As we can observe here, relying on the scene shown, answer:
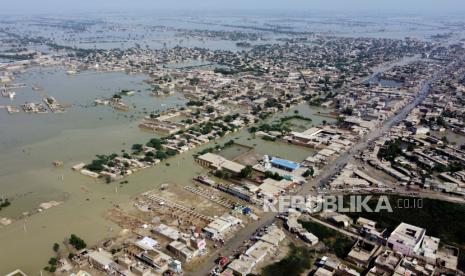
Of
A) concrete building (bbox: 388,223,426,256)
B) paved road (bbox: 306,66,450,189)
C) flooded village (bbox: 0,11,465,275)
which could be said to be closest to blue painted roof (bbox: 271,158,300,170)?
flooded village (bbox: 0,11,465,275)

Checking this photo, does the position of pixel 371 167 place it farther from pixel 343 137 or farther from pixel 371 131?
pixel 371 131

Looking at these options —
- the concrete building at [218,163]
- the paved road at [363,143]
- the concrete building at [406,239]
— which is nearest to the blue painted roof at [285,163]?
the paved road at [363,143]

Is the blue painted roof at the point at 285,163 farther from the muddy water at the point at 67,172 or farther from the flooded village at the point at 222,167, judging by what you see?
the muddy water at the point at 67,172

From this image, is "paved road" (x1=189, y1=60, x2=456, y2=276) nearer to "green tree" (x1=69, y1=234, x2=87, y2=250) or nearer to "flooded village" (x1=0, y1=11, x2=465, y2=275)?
"flooded village" (x1=0, y1=11, x2=465, y2=275)

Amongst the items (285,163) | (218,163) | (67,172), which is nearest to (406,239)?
(285,163)

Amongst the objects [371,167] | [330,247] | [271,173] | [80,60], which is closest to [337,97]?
[371,167]

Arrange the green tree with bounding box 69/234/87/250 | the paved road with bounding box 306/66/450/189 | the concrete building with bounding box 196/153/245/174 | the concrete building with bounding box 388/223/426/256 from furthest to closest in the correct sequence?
the concrete building with bounding box 196/153/245/174 < the paved road with bounding box 306/66/450/189 < the green tree with bounding box 69/234/87/250 < the concrete building with bounding box 388/223/426/256

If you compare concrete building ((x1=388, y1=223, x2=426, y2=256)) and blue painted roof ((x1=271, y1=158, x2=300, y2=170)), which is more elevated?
blue painted roof ((x1=271, y1=158, x2=300, y2=170))
